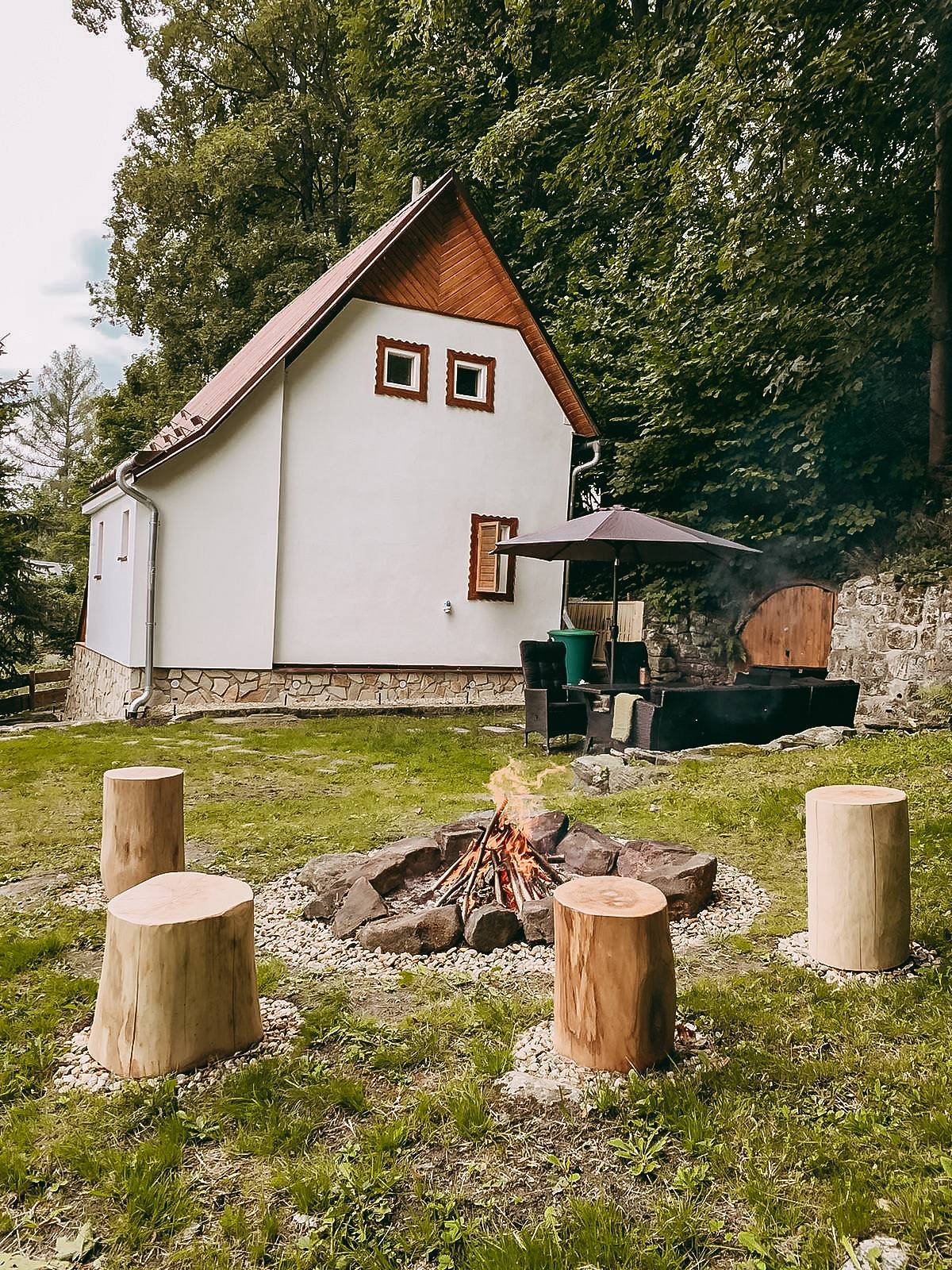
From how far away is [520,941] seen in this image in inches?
146

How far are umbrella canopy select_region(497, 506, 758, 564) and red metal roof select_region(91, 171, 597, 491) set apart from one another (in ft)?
13.7

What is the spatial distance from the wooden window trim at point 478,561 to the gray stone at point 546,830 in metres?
8.24

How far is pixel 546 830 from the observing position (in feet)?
15.6

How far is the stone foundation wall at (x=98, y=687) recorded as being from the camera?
36.2 feet

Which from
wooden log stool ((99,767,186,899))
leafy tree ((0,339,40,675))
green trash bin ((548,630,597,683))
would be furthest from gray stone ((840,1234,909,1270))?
leafy tree ((0,339,40,675))

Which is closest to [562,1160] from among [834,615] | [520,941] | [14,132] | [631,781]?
[520,941]

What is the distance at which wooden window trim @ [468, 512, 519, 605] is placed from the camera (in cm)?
1298

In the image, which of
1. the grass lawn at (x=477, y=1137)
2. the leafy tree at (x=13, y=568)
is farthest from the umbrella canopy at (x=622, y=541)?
the leafy tree at (x=13, y=568)

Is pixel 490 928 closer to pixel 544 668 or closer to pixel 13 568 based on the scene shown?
pixel 544 668

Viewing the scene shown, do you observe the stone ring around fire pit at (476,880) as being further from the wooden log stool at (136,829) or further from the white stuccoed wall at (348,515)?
the white stuccoed wall at (348,515)

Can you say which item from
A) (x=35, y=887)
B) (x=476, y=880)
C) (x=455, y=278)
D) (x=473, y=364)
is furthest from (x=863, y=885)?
(x=455, y=278)

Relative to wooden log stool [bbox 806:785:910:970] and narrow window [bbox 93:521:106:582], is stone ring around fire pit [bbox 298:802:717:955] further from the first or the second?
narrow window [bbox 93:521:106:582]

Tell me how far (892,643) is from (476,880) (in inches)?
344

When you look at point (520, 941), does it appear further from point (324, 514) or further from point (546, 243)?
point (546, 243)
